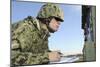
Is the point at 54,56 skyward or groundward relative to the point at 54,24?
groundward

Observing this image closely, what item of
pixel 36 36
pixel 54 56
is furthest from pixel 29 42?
pixel 54 56

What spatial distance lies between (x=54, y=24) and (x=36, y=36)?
253mm

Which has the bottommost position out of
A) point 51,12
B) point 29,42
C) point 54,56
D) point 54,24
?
point 54,56

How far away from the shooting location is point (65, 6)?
2.60 meters

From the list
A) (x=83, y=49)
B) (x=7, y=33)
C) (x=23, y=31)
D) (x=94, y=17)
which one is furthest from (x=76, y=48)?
(x=7, y=33)

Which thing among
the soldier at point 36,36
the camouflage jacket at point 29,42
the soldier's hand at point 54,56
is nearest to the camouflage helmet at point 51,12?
the soldier at point 36,36

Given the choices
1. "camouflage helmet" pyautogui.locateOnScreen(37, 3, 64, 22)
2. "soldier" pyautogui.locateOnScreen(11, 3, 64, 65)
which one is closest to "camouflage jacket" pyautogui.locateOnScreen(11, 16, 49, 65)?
"soldier" pyautogui.locateOnScreen(11, 3, 64, 65)

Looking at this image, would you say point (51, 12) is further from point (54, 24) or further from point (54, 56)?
point (54, 56)

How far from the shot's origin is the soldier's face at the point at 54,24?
2.55m

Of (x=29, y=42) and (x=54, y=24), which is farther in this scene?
(x=54, y=24)

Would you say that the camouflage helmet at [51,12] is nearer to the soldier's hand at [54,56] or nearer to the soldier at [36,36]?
the soldier at [36,36]

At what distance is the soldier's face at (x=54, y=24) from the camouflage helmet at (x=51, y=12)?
0.05 metres

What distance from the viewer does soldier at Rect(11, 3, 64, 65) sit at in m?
2.38

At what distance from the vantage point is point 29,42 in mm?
2439
